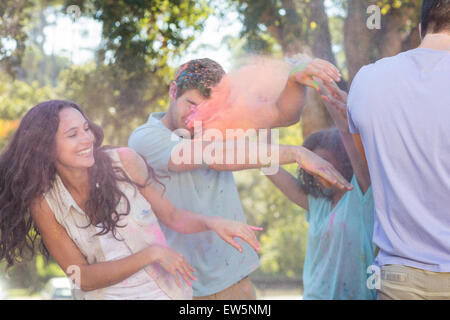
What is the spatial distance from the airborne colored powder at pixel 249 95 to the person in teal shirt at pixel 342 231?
0.29 meters

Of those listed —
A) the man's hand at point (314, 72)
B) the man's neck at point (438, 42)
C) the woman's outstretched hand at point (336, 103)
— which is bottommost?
the woman's outstretched hand at point (336, 103)

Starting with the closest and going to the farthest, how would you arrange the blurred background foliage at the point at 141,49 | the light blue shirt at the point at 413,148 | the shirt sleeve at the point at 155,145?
the light blue shirt at the point at 413,148, the shirt sleeve at the point at 155,145, the blurred background foliage at the point at 141,49

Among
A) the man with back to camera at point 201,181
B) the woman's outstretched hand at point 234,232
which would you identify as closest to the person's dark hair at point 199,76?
the man with back to camera at point 201,181

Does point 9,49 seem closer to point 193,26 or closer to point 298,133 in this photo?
point 193,26

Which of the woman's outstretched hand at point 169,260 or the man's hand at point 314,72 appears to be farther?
the man's hand at point 314,72

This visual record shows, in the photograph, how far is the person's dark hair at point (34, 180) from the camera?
218 centimetres

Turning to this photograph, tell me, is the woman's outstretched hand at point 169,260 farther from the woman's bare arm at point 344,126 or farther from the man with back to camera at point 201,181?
the woman's bare arm at point 344,126

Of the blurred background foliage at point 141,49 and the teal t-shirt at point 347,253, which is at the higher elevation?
the blurred background foliage at point 141,49

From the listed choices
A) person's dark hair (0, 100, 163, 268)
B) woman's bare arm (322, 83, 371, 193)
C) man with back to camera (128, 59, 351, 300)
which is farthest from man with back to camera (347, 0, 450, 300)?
person's dark hair (0, 100, 163, 268)

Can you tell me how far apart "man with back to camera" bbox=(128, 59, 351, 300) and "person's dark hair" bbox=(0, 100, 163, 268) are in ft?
0.80

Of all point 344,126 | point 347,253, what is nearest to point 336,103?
point 344,126

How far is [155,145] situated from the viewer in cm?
246
